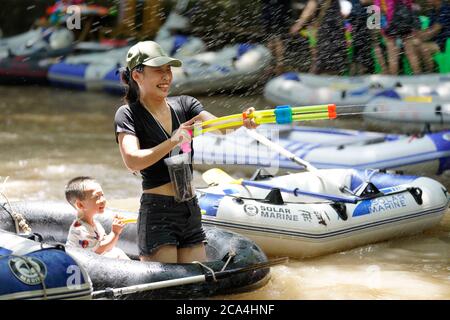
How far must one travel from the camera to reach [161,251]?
5266 mm

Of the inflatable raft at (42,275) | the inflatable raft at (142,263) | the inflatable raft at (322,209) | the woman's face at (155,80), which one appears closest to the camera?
the inflatable raft at (42,275)

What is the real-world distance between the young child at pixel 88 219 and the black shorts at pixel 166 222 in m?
0.25

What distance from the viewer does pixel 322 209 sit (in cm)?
687

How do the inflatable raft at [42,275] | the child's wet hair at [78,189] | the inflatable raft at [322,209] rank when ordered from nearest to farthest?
the inflatable raft at [42,275] → the child's wet hair at [78,189] → the inflatable raft at [322,209]

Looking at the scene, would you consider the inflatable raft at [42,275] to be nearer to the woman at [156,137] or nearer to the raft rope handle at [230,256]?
the woman at [156,137]

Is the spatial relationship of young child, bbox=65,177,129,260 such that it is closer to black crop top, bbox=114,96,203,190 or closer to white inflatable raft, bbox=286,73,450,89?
black crop top, bbox=114,96,203,190

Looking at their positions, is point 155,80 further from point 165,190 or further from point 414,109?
point 414,109

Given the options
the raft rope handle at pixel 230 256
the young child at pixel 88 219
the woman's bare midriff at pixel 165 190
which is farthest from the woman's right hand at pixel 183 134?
the raft rope handle at pixel 230 256

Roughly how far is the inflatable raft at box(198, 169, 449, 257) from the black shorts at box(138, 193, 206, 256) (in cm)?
154

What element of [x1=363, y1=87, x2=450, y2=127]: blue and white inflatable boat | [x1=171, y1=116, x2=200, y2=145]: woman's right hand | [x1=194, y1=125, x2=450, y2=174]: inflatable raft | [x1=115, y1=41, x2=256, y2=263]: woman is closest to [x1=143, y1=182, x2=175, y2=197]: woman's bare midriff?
[x1=115, y1=41, x2=256, y2=263]: woman

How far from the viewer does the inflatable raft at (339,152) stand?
880cm

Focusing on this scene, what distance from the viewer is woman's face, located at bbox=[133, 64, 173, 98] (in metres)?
4.96

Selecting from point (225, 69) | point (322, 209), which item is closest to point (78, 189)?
point (322, 209)

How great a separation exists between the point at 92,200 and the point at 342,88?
6795 mm
